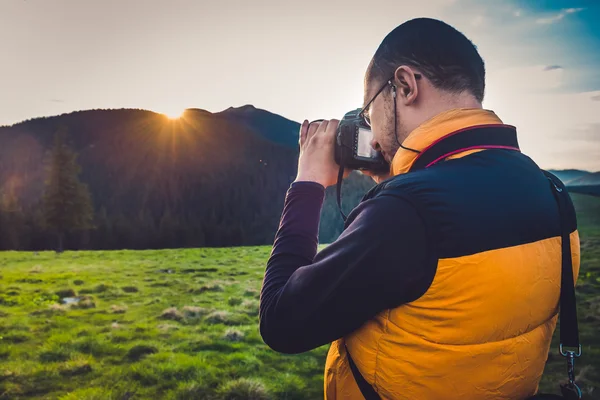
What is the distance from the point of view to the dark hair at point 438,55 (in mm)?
1507

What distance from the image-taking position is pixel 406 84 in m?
1.54

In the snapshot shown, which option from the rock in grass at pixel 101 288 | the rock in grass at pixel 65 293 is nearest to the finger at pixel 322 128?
the rock in grass at pixel 65 293

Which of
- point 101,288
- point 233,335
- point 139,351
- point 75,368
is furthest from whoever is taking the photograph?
point 101,288

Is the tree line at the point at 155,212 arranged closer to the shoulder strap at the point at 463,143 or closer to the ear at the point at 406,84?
the ear at the point at 406,84

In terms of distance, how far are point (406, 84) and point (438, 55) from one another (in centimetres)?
15

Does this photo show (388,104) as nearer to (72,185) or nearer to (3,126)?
(72,185)

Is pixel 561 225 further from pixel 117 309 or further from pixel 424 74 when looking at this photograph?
pixel 117 309

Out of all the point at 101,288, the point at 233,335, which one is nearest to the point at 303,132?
the point at 233,335

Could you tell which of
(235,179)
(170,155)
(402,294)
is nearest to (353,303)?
(402,294)

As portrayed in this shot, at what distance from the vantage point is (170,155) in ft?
354

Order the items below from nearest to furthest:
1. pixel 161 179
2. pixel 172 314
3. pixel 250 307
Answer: pixel 172 314 → pixel 250 307 → pixel 161 179

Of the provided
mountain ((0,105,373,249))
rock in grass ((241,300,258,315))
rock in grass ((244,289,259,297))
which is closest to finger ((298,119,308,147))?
rock in grass ((241,300,258,315))

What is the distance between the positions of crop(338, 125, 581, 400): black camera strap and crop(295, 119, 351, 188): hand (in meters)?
0.42

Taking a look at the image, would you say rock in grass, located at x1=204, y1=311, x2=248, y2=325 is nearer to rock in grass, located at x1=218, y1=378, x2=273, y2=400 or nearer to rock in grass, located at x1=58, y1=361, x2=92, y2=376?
rock in grass, located at x1=58, y1=361, x2=92, y2=376
